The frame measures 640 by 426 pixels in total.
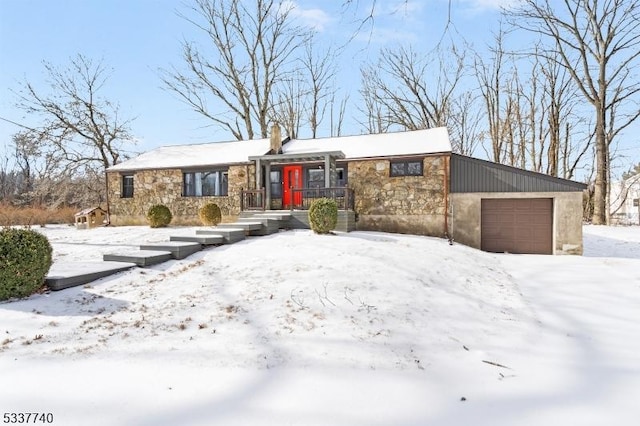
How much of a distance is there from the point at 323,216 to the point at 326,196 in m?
2.35

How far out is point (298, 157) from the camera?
1379 centimetres

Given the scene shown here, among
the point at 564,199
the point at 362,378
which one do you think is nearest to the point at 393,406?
the point at 362,378

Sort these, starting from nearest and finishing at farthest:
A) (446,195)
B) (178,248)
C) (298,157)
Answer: (178,248) → (446,195) → (298,157)

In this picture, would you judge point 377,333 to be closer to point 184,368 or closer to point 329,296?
point 329,296

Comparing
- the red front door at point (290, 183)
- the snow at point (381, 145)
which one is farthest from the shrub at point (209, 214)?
the snow at point (381, 145)

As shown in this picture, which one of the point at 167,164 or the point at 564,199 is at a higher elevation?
the point at 167,164

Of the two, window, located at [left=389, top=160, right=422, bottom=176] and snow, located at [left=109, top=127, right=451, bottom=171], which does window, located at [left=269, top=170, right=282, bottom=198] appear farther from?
window, located at [left=389, top=160, right=422, bottom=176]

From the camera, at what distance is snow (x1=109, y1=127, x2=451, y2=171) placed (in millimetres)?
14281

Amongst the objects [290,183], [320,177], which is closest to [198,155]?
[290,183]

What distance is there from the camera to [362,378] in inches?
126

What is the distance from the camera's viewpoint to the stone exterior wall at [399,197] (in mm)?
13391

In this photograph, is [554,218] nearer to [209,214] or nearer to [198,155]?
[209,214]

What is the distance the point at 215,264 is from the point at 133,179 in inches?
501

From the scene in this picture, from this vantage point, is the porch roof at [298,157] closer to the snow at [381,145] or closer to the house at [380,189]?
the house at [380,189]
